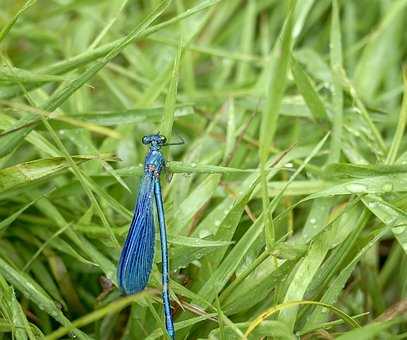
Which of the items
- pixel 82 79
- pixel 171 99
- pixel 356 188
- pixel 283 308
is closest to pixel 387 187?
pixel 356 188

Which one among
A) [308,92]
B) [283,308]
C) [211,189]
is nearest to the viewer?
[283,308]

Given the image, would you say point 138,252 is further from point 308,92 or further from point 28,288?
point 308,92

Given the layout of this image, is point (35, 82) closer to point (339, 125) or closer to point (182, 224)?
point (182, 224)

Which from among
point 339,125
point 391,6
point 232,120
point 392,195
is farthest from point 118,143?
point 391,6

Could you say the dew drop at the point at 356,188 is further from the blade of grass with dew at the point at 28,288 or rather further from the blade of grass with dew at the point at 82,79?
the blade of grass with dew at the point at 28,288

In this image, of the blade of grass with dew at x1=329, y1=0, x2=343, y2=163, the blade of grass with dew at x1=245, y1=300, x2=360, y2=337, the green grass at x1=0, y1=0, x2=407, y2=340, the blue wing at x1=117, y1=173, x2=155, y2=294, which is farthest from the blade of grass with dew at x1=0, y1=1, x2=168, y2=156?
the blade of grass with dew at x1=245, y1=300, x2=360, y2=337

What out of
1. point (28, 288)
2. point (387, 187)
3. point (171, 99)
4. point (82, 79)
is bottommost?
point (28, 288)
